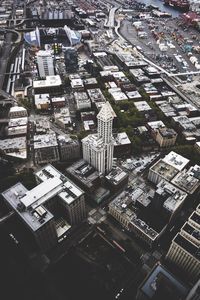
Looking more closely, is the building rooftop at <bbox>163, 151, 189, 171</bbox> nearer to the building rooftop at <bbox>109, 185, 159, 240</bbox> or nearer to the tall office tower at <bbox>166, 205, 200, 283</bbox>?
the building rooftop at <bbox>109, 185, 159, 240</bbox>

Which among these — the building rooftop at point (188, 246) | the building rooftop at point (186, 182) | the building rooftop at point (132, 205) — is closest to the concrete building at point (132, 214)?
the building rooftop at point (132, 205)

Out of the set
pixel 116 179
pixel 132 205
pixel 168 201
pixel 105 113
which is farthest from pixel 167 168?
pixel 105 113

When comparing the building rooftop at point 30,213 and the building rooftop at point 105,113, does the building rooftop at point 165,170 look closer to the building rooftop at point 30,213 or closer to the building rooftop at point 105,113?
the building rooftop at point 105,113

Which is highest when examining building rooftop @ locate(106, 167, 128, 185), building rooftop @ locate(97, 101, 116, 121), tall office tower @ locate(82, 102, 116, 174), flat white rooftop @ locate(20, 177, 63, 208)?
building rooftop @ locate(97, 101, 116, 121)

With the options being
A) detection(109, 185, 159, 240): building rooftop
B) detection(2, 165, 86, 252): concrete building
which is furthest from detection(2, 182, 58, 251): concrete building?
detection(109, 185, 159, 240): building rooftop

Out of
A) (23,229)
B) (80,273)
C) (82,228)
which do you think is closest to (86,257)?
(80,273)

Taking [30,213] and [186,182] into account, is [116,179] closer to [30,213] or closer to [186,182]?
[186,182]
